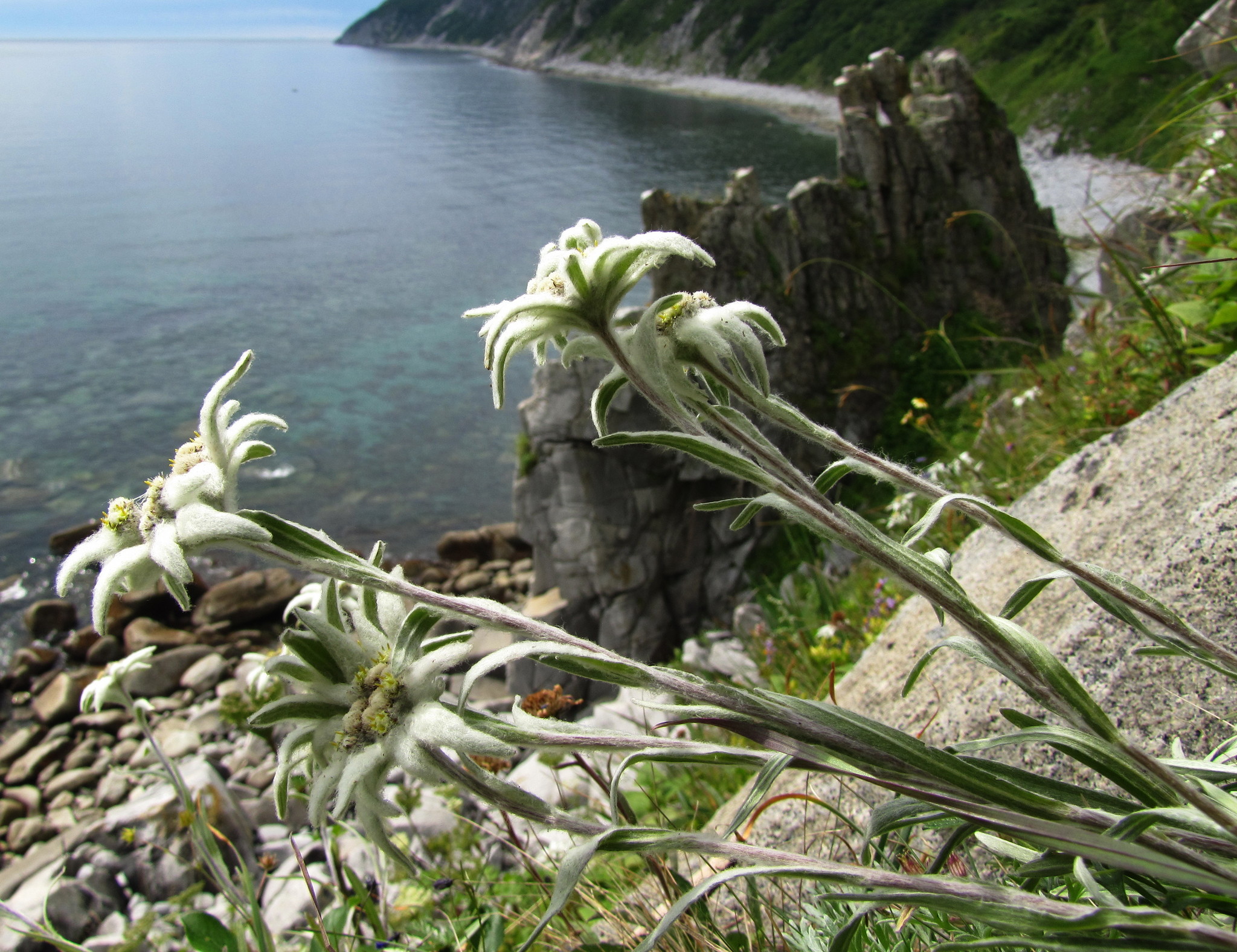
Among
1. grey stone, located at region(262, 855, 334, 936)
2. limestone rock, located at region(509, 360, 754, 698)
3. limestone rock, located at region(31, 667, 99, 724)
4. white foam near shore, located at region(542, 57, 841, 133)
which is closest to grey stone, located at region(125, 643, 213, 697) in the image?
limestone rock, located at region(31, 667, 99, 724)

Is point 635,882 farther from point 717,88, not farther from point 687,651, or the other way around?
point 717,88

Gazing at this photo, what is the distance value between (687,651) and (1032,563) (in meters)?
5.98

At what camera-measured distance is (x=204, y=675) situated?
11.5 meters

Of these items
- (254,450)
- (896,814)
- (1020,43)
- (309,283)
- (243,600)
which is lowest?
(243,600)

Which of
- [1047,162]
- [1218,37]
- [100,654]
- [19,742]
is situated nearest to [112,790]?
[19,742]

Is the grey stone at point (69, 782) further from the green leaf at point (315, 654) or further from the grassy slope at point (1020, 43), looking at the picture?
the grassy slope at point (1020, 43)

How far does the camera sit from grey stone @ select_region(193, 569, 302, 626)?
41.8 ft

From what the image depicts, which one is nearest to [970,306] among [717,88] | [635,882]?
[635,882]

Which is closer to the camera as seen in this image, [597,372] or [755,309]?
[755,309]

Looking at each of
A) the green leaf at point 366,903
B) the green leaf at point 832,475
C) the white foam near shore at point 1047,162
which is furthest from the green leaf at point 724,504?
the white foam near shore at point 1047,162

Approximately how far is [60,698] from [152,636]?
64.9 inches

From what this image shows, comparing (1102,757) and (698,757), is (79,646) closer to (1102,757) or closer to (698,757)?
(698,757)

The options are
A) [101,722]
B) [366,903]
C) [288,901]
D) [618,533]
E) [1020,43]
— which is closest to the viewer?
[366,903]

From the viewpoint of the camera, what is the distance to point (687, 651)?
8.28 metres
